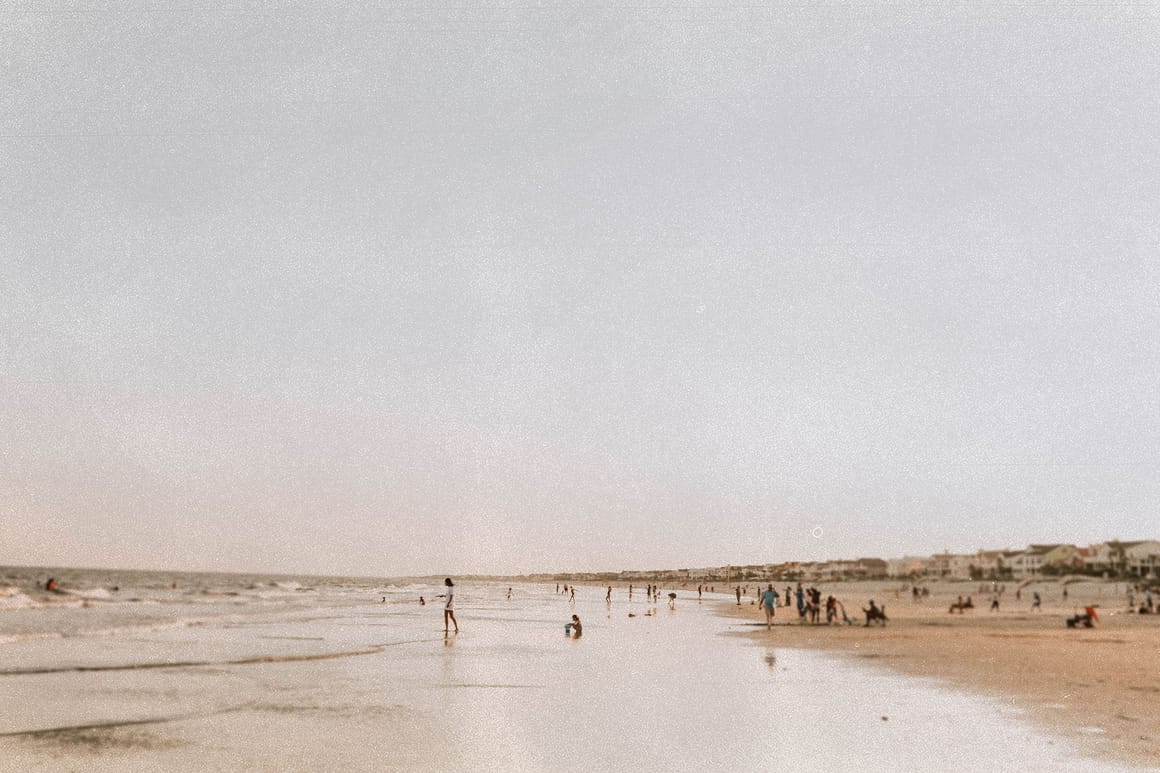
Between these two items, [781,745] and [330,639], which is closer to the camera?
[781,745]

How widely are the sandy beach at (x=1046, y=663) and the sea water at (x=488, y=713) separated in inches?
32.6

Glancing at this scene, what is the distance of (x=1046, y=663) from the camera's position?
2094cm

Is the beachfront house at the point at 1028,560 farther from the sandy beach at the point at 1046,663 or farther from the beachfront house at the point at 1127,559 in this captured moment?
the sandy beach at the point at 1046,663

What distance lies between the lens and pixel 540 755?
10492mm

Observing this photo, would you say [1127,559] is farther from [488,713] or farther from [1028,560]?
[488,713]

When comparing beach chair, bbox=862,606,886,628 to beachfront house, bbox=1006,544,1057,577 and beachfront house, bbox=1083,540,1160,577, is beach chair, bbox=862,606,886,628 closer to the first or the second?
beachfront house, bbox=1083,540,1160,577

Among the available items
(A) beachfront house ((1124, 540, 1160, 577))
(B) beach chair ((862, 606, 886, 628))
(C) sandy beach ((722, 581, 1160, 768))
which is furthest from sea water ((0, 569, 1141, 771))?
(A) beachfront house ((1124, 540, 1160, 577))

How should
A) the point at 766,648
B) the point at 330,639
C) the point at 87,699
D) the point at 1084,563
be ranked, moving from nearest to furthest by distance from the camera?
1. the point at 87,699
2. the point at 766,648
3. the point at 330,639
4. the point at 1084,563

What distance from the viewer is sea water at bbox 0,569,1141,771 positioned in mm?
10336

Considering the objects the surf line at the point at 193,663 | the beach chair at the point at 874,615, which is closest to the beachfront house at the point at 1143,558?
the beach chair at the point at 874,615

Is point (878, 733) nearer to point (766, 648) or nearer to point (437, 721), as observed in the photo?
point (437, 721)

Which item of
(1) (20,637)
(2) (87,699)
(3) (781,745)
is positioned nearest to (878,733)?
(3) (781,745)

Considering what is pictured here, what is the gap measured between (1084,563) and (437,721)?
195384mm

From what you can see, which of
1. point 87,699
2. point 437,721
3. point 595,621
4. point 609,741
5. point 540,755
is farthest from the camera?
point 595,621
